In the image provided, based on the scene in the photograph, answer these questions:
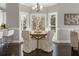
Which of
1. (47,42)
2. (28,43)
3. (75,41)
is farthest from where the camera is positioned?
(47,42)

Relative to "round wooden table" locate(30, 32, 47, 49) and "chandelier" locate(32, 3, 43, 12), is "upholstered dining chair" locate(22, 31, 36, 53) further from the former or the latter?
"chandelier" locate(32, 3, 43, 12)

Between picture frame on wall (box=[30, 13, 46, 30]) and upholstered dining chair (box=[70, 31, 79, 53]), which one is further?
picture frame on wall (box=[30, 13, 46, 30])

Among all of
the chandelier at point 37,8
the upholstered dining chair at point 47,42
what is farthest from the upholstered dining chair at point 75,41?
the chandelier at point 37,8

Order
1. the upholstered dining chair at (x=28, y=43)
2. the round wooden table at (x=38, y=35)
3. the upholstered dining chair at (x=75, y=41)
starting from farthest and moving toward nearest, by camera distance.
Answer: the round wooden table at (x=38, y=35), the upholstered dining chair at (x=28, y=43), the upholstered dining chair at (x=75, y=41)

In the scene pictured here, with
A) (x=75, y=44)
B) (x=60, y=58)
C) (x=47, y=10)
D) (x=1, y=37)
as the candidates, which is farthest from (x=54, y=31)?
(x=60, y=58)

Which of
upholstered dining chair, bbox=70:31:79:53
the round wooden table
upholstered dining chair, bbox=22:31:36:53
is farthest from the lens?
the round wooden table

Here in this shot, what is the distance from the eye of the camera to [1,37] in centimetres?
390

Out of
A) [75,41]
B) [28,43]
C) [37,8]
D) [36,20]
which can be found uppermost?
[37,8]

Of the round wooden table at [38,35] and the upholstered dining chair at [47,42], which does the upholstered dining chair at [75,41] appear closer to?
the upholstered dining chair at [47,42]

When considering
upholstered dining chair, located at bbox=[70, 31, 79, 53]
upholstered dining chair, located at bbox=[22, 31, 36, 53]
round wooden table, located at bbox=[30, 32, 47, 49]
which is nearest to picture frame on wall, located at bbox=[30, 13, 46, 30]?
round wooden table, located at bbox=[30, 32, 47, 49]

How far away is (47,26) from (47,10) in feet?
→ 1.85

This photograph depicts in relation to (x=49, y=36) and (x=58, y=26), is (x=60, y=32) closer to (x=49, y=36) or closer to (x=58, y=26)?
(x=58, y=26)

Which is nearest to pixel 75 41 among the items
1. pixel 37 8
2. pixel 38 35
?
pixel 38 35

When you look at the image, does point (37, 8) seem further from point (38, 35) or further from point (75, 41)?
point (75, 41)
